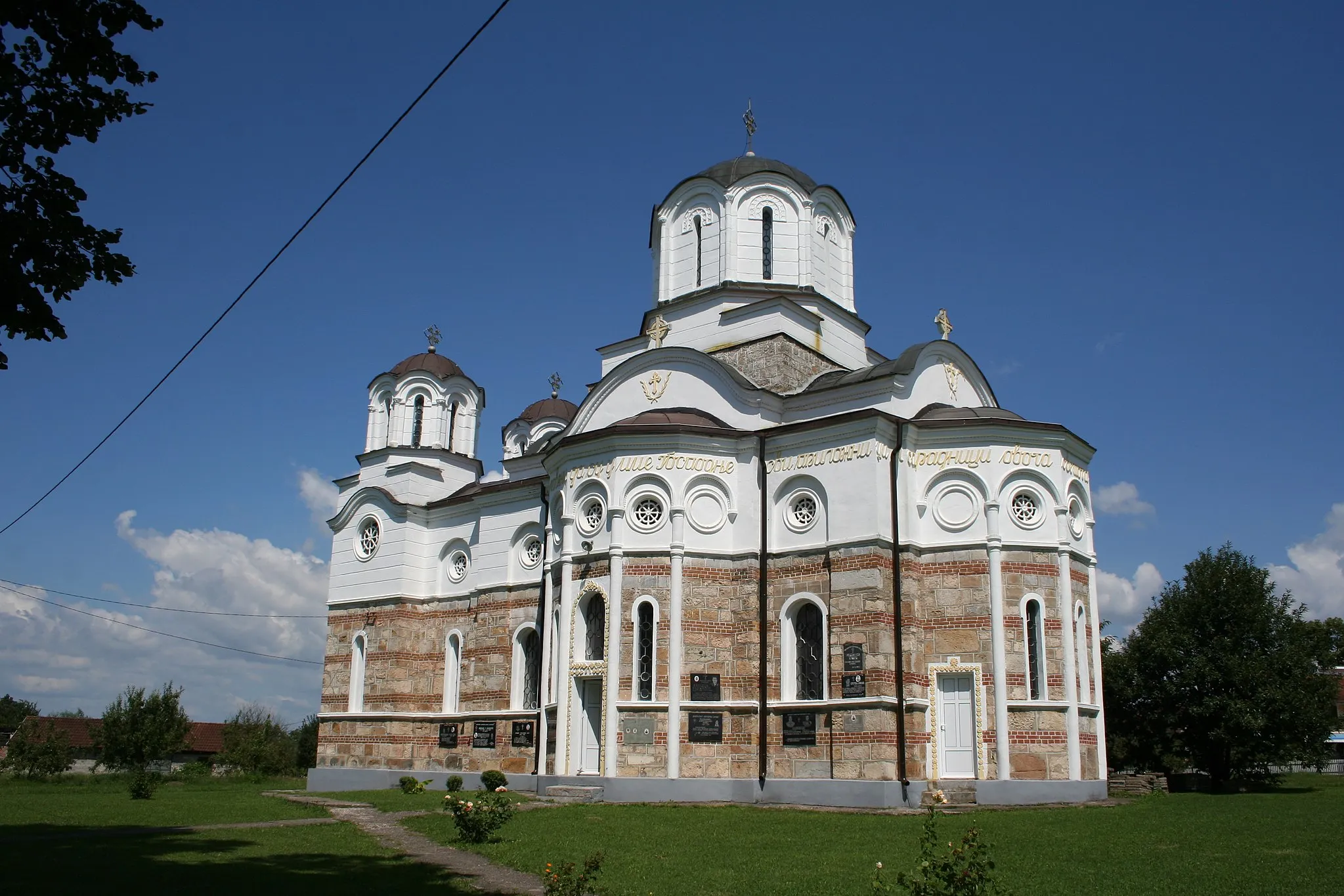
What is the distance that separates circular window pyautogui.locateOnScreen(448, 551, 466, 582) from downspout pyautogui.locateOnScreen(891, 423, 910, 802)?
11139mm

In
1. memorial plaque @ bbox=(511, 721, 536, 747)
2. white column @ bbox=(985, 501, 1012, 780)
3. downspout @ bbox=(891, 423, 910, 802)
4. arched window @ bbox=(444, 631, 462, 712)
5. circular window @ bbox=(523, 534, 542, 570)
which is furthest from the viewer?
arched window @ bbox=(444, 631, 462, 712)

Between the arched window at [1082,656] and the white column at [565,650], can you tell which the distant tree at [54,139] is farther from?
the arched window at [1082,656]

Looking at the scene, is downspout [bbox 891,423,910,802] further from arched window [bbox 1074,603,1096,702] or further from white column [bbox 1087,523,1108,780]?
white column [bbox 1087,523,1108,780]

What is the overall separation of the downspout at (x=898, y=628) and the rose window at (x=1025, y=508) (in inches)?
79.5

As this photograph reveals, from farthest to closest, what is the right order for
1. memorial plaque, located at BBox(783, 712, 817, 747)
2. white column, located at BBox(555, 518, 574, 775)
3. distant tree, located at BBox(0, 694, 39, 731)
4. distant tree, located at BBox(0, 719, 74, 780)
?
distant tree, located at BBox(0, 694, 39, 731) → distant tree, located at BBox(0, 719, 74, 780) → white column, located at BBox(555, 518, 574, 775) → memorial plaque, located at BBox(783, 712, 817, 747)

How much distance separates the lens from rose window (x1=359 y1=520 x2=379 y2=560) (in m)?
26.6

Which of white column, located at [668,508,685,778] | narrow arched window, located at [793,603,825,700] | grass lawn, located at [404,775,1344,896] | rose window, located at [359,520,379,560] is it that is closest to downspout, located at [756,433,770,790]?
narrow arched window, located at [793,603,825,700]

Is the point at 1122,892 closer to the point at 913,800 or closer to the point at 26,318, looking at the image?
the point at 913,800

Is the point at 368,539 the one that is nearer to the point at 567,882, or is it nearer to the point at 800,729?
the point at 800,729

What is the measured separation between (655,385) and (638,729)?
678 centimetres

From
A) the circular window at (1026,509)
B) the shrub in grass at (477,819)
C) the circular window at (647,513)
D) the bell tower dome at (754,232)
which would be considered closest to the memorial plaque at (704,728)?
the circular window at (647,513)

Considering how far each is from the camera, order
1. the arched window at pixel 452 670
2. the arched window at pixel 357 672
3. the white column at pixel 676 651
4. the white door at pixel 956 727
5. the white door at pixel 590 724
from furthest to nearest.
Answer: the arched window at pixel 357 672 → the arched window at pixel 452 670 → the white door at pixel 590 724 → the white column at pixel 676 651 → the white door at pixel 956 727

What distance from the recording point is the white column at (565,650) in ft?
62.5

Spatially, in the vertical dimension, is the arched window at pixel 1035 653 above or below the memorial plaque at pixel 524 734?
above
